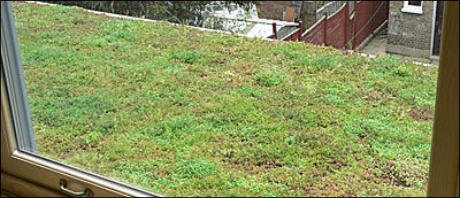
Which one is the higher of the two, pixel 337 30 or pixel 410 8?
pixel 410 8

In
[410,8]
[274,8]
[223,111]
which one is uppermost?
[410,8]

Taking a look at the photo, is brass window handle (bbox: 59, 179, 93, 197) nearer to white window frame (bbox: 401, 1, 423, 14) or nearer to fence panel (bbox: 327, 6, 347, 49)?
white window frame (bbox: 401, 1, 423, 14)

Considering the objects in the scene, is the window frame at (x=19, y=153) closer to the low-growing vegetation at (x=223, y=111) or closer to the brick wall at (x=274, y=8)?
the low-growing vegetation at (x=223, y=111)

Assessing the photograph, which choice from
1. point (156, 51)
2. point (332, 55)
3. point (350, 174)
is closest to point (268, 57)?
point (332, 55)

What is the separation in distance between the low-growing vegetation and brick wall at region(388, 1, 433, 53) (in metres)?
0.12

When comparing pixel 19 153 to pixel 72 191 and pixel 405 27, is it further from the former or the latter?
pixel 405 27

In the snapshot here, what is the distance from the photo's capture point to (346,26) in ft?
8.04

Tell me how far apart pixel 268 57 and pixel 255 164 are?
1080 mm

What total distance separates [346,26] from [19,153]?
1719 millimetres

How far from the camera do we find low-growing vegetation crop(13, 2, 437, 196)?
1299mm

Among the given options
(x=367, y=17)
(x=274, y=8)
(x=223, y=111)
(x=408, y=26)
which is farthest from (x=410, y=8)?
(x=274, y=8)

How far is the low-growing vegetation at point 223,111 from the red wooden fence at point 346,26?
90 mm

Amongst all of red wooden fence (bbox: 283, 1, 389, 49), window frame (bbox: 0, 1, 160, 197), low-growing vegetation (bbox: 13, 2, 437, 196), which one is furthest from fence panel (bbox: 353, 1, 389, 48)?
window frame (bbox: 0, 1, 160, 197)

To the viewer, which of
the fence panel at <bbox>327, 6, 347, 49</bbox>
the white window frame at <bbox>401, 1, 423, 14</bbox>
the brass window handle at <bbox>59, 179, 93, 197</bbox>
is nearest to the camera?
the brass window handle at <bbox>59, 179, 93, 197</bbox>
